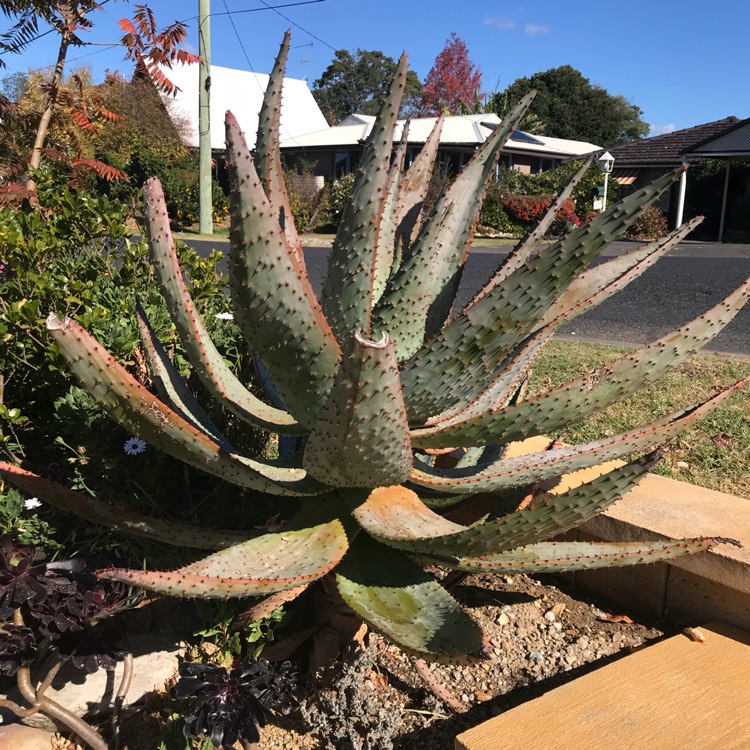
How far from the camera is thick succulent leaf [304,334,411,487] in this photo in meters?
1.38

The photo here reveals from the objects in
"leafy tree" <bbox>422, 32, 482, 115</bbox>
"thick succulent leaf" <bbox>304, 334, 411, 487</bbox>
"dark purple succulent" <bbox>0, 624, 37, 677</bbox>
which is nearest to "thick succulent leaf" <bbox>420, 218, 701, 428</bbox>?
"thick succulent leaf" <bbox>304, 334, 411, 487</bbox>

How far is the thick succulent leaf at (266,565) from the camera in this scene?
148cm

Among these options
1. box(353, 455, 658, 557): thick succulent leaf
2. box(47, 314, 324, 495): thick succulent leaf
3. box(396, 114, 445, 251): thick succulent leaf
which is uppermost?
box(396, 114, 445, 251): thick succulent leaf

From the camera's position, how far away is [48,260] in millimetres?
3498

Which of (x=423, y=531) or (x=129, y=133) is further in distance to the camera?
(x=129, y=133)

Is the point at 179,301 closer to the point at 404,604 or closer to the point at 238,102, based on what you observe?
the point at 404,604

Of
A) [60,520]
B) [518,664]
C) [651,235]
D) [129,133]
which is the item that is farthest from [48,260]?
[129,133]

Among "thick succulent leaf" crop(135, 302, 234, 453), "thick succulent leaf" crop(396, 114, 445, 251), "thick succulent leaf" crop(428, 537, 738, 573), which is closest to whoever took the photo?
"thick succulent leaf" crop(428, 537, 738, 573)

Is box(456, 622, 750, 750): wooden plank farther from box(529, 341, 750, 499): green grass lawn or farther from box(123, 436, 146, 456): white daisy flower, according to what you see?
box(123, 436, 146, 456): white daisy flower

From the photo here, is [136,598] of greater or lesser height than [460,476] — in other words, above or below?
below

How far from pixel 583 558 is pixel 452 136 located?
92.4ft

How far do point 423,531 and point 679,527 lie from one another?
92 cm

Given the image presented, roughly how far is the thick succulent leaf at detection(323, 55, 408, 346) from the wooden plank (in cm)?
100

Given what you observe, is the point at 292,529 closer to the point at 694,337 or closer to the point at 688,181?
the point at 694,337
